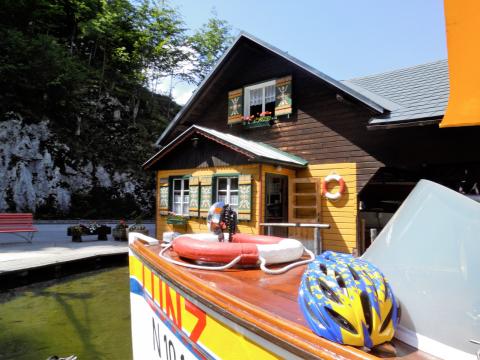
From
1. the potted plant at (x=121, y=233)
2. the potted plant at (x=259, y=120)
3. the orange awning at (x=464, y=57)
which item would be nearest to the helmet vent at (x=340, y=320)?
the orange awning at (x=464, y=57)

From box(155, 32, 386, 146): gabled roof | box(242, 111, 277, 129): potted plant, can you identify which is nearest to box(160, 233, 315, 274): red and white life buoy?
box(155, 32, 386, 146): gabled roof

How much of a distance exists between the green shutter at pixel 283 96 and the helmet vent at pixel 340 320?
10019 millimetres

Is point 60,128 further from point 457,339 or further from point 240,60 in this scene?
point 457,339

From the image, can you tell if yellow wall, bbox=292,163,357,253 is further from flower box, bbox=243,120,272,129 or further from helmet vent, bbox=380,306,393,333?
helmet vent, bbox=380,306,393,333

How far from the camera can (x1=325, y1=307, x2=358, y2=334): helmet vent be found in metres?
1.54

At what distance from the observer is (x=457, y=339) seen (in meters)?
1.48

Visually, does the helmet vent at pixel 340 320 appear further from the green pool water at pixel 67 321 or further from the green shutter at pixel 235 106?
the green shutter at pixel 235 106

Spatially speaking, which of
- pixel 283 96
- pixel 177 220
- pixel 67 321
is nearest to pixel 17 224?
pixel 177 220

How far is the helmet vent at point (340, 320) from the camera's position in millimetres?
1545

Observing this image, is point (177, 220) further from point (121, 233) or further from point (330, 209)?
point (330, 209)

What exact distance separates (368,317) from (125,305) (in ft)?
20.7

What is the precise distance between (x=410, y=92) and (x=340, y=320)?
967cm

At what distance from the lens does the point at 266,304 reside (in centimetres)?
226

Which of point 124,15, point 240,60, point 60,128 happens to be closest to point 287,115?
point 240,60
